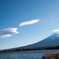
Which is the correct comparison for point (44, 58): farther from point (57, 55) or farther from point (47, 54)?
point (57, 55)

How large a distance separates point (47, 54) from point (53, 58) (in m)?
1.54

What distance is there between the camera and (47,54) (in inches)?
837

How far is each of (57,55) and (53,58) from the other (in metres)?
A: 0.68

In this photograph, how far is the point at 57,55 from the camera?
1998cm

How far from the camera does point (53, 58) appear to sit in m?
19.9

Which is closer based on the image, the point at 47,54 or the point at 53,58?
the point at 53,58

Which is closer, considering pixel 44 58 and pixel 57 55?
pixel 57 55

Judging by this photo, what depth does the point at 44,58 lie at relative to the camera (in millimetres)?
21344

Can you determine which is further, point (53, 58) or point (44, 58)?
point (44, 58)

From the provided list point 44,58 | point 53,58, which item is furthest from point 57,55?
point 44,58

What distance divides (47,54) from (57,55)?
5.69ft

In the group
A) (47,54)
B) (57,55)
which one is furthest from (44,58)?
(57,55)

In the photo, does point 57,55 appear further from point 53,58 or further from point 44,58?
point 44,58
